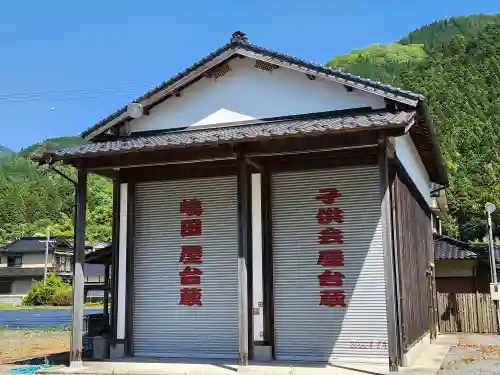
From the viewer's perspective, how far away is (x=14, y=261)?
56.3 m

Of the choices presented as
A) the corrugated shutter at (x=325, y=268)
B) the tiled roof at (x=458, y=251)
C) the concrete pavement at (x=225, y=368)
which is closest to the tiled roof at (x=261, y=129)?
the corrugated shutter at (x=325, y=268)

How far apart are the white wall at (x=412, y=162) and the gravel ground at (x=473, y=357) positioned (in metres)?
4.42

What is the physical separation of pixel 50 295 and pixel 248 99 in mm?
36637

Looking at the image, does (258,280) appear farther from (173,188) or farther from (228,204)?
(173,188)

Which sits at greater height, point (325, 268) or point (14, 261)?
point (14, 261)

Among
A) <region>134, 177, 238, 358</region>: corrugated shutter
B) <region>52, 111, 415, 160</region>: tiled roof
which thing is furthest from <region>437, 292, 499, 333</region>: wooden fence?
<region>52, 111, 415, 160</region>: tiled roof

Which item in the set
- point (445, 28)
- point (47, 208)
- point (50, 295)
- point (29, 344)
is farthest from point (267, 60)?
point (445, 28)

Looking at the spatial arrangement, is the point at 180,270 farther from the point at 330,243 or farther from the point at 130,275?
the point at 330,243

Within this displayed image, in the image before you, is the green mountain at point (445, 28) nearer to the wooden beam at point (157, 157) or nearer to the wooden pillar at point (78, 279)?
the wooden beam at point (157, 157)

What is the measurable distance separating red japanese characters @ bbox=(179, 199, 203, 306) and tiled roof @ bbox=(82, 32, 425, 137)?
106 inches

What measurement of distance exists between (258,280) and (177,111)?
4.47 m

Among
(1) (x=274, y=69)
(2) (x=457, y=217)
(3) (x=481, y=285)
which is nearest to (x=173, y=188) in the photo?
(1) (x=274, y=69)

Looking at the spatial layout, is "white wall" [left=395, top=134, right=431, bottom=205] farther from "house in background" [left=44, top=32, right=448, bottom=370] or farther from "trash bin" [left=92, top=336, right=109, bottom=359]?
"trash bin" [left=92, top=336, right=109, bottom=359]

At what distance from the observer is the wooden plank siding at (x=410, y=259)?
36.8 ft
